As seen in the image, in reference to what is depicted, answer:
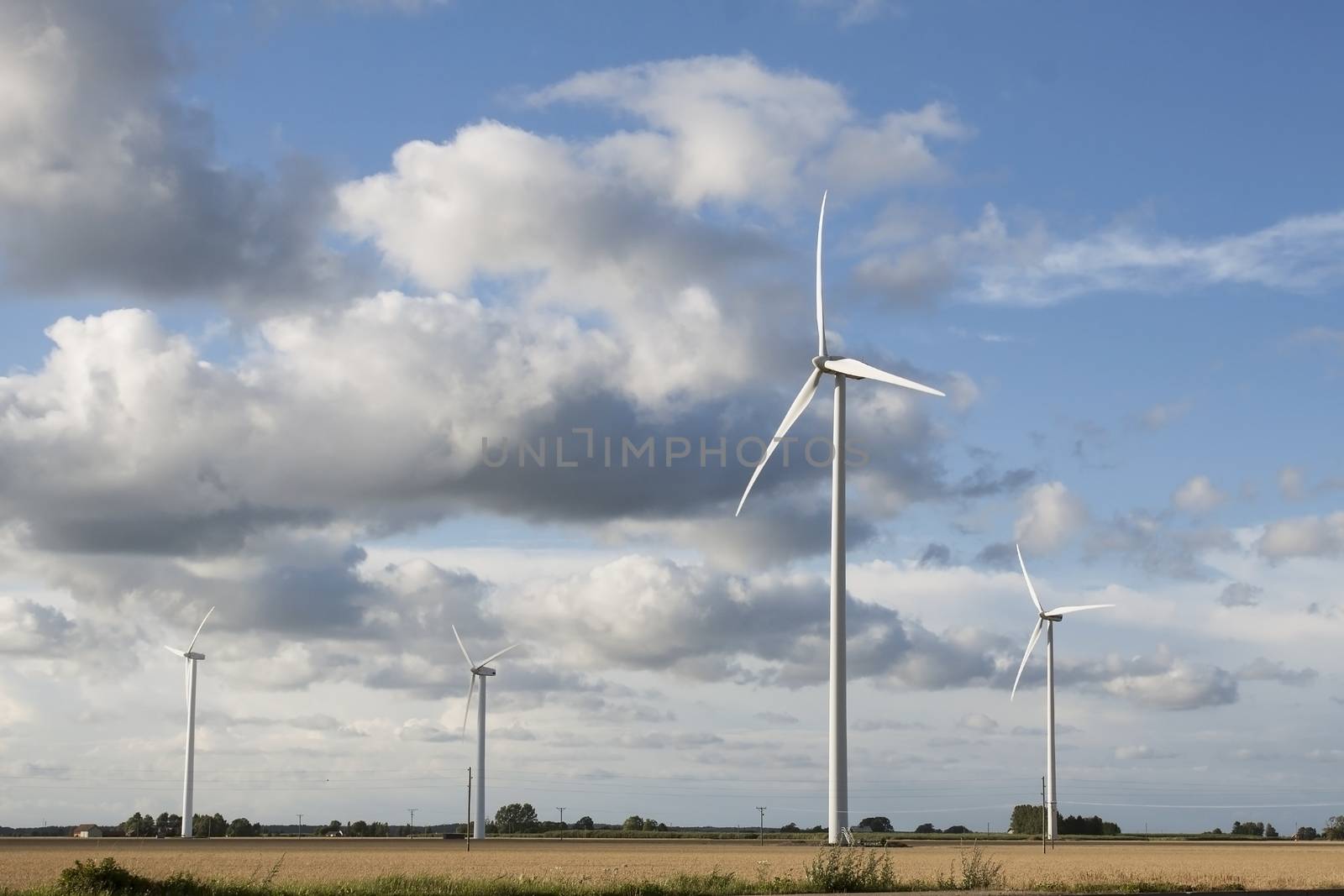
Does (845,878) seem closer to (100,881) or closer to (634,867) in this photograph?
(100,881)

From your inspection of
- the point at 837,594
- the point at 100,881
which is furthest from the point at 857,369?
the point at 100,881

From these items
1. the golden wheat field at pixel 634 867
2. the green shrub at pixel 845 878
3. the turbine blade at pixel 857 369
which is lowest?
the golden wheat field at pixel 634 867

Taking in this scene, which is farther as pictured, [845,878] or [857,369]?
[857,369]

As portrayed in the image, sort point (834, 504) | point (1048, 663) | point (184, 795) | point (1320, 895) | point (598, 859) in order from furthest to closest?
point (184, 795) < point (1048, 663) < point (598, 859) < point (834, 504) < point (1320, 895)

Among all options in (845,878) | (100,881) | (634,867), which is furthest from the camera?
(634,867)

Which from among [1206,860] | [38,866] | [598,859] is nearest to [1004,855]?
[1206,860]

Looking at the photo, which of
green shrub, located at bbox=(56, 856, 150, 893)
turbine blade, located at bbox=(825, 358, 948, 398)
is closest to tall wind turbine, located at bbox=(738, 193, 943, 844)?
turbine blade, located at bbox=(825, 358, 948, 398)

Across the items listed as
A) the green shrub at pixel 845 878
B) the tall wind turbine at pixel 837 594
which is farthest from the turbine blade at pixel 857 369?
the green shrub at pixel 845 878

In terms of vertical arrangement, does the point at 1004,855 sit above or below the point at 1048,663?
below

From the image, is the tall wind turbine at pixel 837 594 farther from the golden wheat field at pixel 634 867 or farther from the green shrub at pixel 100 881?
the green shrub at pixel 100 881

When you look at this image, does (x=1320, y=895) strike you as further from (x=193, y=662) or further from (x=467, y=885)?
(x=193, y=662)

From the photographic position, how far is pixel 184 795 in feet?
611

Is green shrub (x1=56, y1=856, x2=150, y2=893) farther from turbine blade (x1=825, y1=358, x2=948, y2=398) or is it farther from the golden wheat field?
turbine blade (x1=825, y1=358, x2=948, y2=398)

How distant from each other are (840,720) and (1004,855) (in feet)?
103
